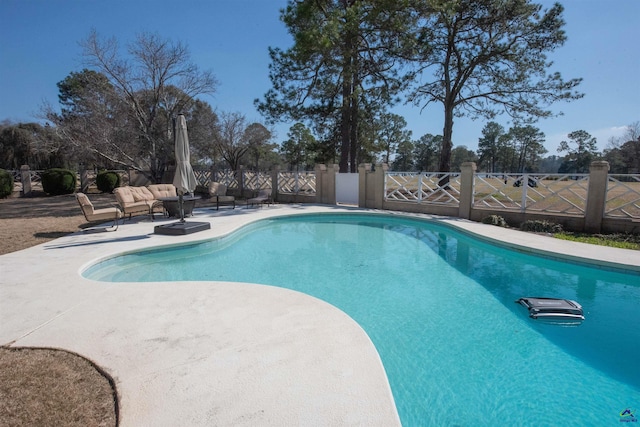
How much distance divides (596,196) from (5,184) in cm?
2284

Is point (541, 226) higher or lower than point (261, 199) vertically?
lower

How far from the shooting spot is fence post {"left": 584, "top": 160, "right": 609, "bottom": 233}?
25.6ft

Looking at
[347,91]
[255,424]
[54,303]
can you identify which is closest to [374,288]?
[255,424]

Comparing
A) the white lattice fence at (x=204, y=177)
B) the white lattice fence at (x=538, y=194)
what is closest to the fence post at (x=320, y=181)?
the white lattice fence at (x=538, y=194)

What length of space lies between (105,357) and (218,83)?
47.4ft

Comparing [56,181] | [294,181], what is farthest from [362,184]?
[56,181]

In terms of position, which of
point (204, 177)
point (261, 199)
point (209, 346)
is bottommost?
point (209, 346)

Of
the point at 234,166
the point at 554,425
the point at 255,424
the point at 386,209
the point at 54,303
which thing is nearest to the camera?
the point at 255,424

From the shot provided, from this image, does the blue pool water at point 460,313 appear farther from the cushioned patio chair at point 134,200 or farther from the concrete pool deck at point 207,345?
the cushioned patio chair at point 134,200

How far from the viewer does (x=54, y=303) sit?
3.65 m

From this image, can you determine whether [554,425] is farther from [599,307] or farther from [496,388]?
[599,307]

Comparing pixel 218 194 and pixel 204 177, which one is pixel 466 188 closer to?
pixel 218 194

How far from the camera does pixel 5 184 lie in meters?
15.2

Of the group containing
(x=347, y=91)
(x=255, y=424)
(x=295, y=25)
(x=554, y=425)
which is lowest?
(x=554, y=425)
